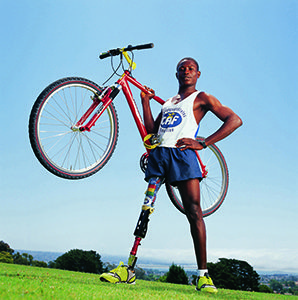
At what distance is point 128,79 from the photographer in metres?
5.42

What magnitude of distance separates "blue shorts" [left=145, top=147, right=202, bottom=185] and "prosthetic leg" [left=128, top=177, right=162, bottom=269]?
0.37ft

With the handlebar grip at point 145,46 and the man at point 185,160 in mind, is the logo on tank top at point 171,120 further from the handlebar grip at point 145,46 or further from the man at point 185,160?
the handlebar grip at point 145,46

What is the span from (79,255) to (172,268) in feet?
22.4

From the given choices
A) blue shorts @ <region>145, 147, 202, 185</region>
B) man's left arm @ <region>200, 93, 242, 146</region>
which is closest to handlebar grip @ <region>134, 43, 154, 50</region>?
man's left arm @ <region>200, 93, 242, 146</region>

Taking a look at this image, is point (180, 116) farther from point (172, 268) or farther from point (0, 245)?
point (0, 245)

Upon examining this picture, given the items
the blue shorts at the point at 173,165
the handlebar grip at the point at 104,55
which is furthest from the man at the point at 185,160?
the handlebar grip at the point at 104,55

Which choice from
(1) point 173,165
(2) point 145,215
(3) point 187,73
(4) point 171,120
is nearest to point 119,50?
(3) point 187,73

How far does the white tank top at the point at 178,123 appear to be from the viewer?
446 centimetres

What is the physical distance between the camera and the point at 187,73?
478 centimetres

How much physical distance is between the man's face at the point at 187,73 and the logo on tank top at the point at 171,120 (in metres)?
0.49

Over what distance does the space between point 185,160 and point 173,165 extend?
6.2 inches

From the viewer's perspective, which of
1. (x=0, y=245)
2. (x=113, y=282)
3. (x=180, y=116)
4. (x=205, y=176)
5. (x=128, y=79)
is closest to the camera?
(x=113, y=282)

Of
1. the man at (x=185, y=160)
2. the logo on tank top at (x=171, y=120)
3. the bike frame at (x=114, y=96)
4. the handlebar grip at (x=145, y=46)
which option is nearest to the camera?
the man at (x=185, y=160)

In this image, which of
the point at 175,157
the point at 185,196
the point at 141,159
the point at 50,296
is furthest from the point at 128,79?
the point at 50,296
